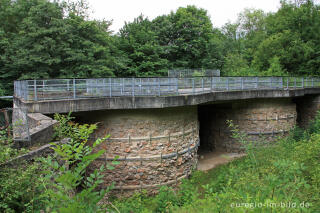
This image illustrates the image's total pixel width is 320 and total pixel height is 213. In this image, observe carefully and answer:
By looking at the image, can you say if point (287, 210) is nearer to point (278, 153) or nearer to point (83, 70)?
point (278, 153)

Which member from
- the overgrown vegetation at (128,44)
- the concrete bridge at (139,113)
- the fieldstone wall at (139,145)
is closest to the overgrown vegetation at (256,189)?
the fieldstone wall at (139,145)

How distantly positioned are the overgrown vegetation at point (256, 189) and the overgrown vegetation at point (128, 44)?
12464mm

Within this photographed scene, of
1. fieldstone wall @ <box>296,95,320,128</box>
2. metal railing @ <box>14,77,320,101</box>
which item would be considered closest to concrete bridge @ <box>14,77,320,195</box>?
metal railing @ <box>14,77,320,101</box>

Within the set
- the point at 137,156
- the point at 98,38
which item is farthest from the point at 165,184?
the point at 98,38

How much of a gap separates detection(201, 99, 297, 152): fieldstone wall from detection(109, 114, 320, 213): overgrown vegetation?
979 mm

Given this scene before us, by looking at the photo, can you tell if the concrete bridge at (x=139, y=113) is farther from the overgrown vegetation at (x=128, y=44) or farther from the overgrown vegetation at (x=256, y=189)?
the overgrown vegetation at (x=128, y=44)

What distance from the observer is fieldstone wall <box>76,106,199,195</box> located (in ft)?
28.7

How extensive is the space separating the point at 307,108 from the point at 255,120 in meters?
6.38

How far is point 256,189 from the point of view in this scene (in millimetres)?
4551

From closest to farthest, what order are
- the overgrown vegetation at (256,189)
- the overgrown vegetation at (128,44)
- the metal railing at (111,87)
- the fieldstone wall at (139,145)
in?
the overgrown vegetation at (256,189) → the metal railing at (111,87) → the fieldstone wall at (139,145) → the overgrown vegetation at (128,44)

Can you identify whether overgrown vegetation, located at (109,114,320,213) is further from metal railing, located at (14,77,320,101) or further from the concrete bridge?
metal railing, located at (14,77,320,101)

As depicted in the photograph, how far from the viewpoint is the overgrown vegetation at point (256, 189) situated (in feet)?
10.4

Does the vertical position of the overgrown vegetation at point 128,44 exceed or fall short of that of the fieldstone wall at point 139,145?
it exceeds it

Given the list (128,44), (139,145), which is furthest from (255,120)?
(128,44)
